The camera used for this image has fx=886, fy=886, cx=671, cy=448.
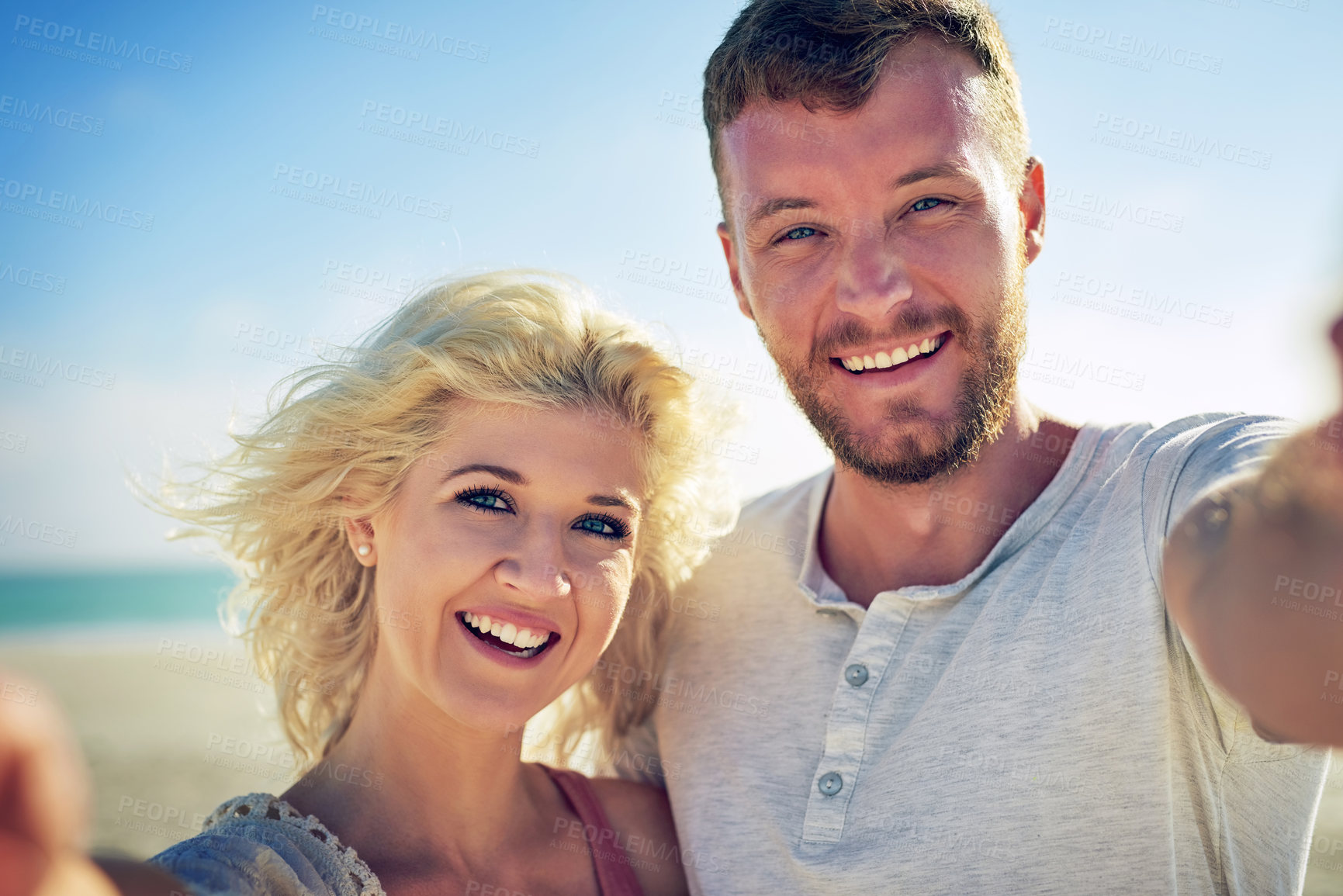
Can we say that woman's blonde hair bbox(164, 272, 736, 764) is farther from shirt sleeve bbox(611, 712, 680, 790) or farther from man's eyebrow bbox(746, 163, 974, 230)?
man's eyebrow bbox(746, 163, 974, 230)

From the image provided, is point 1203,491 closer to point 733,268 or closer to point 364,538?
point 733,268

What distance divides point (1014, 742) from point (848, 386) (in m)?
1.10

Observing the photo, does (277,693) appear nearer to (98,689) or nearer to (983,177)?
(983,177)

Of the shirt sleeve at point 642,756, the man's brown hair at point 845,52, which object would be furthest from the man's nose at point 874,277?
the shirt sleeve at point 642,756

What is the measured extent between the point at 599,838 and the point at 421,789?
1.88ft

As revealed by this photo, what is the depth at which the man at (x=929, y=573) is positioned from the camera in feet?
6.77

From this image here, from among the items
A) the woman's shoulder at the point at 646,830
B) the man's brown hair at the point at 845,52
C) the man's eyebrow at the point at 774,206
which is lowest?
the woman's shoulder at the point at 646,830

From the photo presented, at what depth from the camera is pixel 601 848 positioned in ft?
8.87

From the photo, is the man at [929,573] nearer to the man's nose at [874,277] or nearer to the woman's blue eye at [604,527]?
the man's nose at [874,277]

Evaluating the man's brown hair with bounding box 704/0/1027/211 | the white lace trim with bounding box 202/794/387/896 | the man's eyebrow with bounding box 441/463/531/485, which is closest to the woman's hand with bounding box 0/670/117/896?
the white lace trim with bounding box 202/794/387/896

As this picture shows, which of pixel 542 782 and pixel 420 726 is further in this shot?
pixel 542 782

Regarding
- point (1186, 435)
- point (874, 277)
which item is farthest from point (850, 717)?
point (874, 277)

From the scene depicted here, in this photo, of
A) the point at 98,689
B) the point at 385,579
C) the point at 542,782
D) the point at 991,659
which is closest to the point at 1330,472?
the point at 991,659

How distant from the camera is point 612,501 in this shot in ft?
8.41
